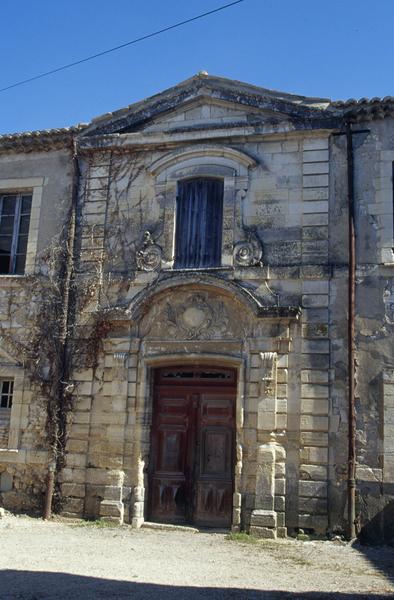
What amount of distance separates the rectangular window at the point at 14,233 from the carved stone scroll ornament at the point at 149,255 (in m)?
2.30

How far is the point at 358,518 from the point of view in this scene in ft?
30.3

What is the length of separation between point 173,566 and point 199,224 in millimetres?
5405

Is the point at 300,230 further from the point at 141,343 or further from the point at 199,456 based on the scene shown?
the point at 199,456

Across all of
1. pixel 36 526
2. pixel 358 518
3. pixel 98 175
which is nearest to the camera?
pixel 358 518

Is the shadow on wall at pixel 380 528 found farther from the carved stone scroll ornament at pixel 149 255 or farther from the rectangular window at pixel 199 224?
the carved stone scroll ornament at pixel 149 255

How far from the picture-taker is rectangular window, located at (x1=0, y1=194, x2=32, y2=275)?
39.1ft

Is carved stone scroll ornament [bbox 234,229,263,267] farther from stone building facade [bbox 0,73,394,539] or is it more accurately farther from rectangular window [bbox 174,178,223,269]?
rectangular window [bbox 174,178,223,269]

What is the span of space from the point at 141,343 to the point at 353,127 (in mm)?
4638

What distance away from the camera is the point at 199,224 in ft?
35.8

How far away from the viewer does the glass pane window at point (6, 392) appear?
446 inches

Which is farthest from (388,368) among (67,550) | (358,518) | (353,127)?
(67,550)

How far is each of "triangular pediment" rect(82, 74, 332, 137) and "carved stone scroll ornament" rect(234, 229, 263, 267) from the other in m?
1.88

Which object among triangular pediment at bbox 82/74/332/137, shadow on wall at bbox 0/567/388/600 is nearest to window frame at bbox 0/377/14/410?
triangular pediment at bbox 82/74/332/137

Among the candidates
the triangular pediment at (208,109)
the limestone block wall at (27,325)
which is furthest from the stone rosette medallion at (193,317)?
the triangular pediment at (208,109)
